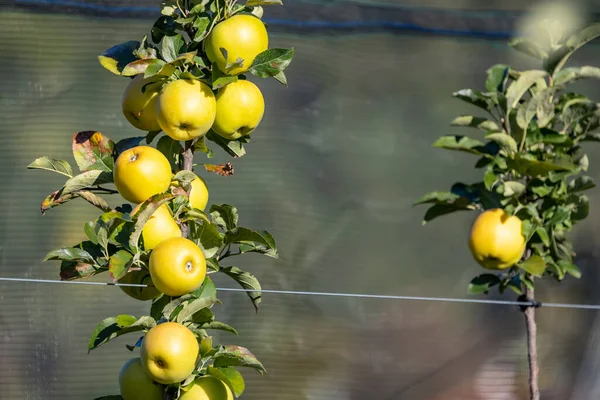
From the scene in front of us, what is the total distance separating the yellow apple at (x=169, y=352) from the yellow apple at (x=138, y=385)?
3cm

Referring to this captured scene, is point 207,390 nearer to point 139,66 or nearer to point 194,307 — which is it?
point 194,307

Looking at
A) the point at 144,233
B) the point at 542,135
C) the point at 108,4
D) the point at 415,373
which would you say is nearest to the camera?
the point at 144,233

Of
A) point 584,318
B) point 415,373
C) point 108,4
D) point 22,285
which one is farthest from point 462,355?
point 108,4

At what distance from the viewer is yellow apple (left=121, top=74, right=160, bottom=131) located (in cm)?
92

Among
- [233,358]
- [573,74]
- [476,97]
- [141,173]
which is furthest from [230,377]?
[573,74]

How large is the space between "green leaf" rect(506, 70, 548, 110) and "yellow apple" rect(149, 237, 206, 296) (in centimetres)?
43

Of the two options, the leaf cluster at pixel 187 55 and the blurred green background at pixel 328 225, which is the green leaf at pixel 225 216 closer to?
the leaf cluster at pixel 187 55

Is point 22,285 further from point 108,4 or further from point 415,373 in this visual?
point 415,373

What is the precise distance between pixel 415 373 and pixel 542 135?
110cm

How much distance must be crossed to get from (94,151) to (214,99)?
14cm

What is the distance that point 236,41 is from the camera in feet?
2.90

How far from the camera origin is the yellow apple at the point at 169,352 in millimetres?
798

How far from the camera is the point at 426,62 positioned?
90.7 inches

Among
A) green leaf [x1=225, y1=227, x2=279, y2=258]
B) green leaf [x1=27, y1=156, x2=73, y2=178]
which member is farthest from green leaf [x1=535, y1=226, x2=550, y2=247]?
green leaf [x1=27, y1=156, x2=73, y2=178]
